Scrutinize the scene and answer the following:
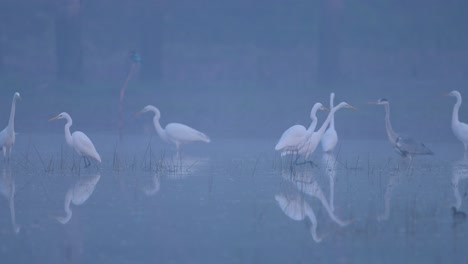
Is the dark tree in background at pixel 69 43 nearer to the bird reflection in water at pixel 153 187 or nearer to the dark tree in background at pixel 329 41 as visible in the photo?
the dark tree in background at pixel 329 41

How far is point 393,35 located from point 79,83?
35.1 ft

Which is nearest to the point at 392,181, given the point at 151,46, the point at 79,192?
the point at 79,192

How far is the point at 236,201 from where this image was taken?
9.38 meters

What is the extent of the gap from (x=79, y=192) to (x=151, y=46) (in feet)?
52.3

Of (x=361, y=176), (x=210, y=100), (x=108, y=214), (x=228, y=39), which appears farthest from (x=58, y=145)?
(x=228, y=39)

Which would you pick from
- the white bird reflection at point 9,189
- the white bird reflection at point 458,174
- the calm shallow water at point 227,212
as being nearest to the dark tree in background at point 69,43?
the calm shallow water at point 227,212

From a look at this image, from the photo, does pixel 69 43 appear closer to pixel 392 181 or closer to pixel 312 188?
pixel 392 181

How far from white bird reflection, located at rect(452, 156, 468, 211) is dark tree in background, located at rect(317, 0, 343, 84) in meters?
10.1

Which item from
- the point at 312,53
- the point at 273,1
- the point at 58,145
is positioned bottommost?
the point at 58,145

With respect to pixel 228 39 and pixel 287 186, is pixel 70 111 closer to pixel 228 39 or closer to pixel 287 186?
pixel 228 39

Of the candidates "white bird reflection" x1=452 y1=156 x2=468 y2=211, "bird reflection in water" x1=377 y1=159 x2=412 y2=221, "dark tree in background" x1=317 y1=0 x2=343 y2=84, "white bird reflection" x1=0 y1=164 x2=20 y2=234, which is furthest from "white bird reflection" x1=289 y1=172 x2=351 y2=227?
"dark tree in background" x1=317 y1=0 x2=343 y2=84

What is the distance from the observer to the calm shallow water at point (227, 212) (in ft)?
22.5

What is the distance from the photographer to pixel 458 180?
11234 mm

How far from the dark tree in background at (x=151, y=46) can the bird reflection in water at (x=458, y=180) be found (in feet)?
41.1
